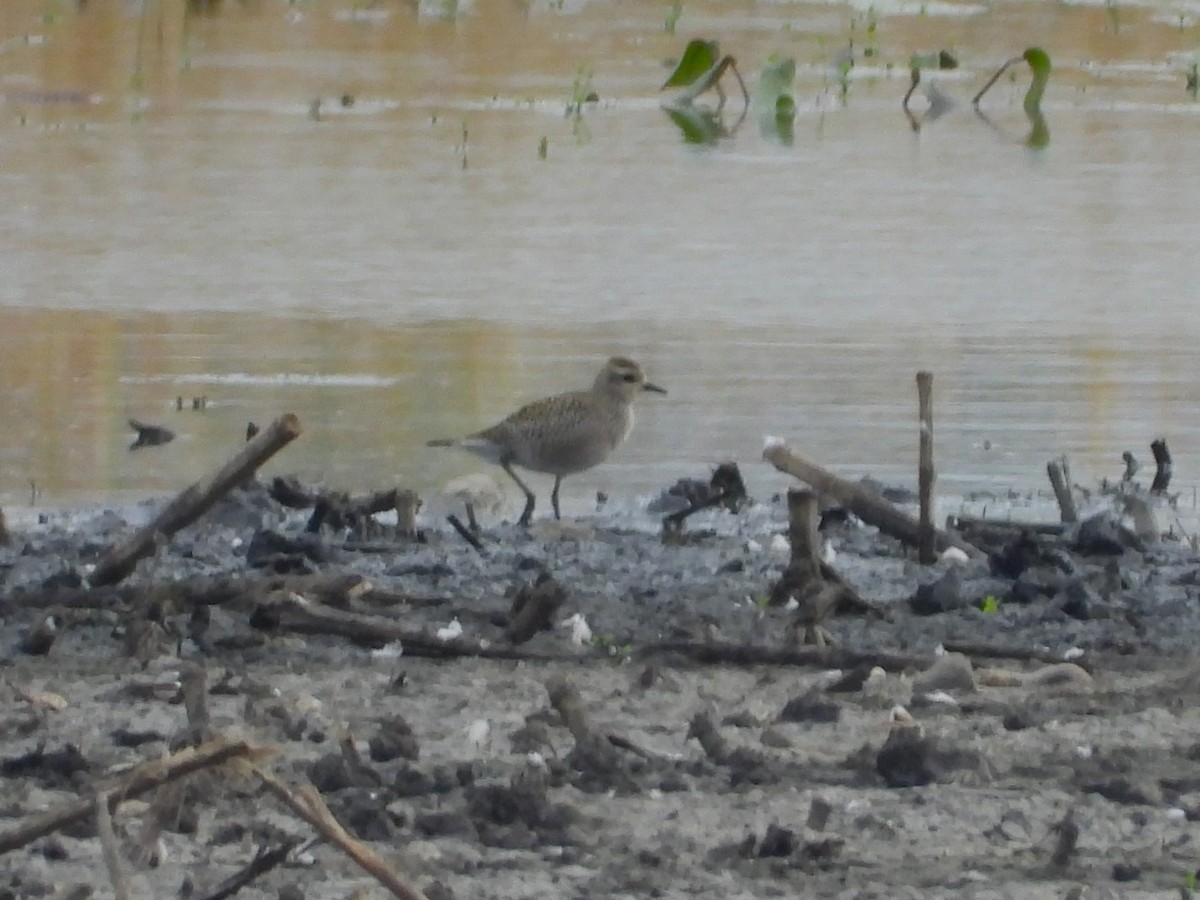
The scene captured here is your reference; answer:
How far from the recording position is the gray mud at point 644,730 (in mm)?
4352

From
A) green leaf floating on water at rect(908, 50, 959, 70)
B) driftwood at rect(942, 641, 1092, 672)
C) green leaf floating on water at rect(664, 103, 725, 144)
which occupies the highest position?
green leaf floating on water at rect(908, 50, 959, 70)

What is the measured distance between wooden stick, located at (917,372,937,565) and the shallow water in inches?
48.9

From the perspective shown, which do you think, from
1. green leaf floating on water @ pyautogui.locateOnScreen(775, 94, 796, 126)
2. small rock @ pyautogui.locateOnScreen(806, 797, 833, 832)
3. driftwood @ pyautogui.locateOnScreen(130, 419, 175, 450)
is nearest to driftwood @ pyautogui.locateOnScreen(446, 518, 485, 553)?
driftwood @ pyautogui.locateOnScreen(130, 419, 175, 450)

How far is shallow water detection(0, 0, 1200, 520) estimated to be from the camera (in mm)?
8883

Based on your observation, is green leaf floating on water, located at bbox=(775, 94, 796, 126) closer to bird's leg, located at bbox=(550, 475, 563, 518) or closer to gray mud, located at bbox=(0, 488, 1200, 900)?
bird's leg, located at bbox=(550, 475, 563, 518)

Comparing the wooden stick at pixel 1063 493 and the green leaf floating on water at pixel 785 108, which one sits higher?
the green leaf floating on water at pixel 785 108

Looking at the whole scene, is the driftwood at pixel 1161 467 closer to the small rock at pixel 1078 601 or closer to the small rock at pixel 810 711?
the small rock at pixel 1078 601

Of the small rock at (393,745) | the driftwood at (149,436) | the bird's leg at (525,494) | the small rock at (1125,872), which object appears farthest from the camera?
the driftwood at (149,436)

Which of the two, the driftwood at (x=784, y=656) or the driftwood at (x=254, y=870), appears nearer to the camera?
the driftwood at (x=254, y=870)

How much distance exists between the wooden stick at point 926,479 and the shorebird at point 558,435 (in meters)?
1.45

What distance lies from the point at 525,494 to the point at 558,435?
326 millimetres

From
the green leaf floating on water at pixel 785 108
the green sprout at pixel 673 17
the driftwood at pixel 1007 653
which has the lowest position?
the driftwood at pixel 1007 653

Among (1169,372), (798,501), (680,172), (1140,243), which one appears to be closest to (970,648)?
(798,501)

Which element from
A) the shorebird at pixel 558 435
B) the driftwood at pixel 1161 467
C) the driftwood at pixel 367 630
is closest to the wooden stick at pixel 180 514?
the driftwood at pixel 367 630
